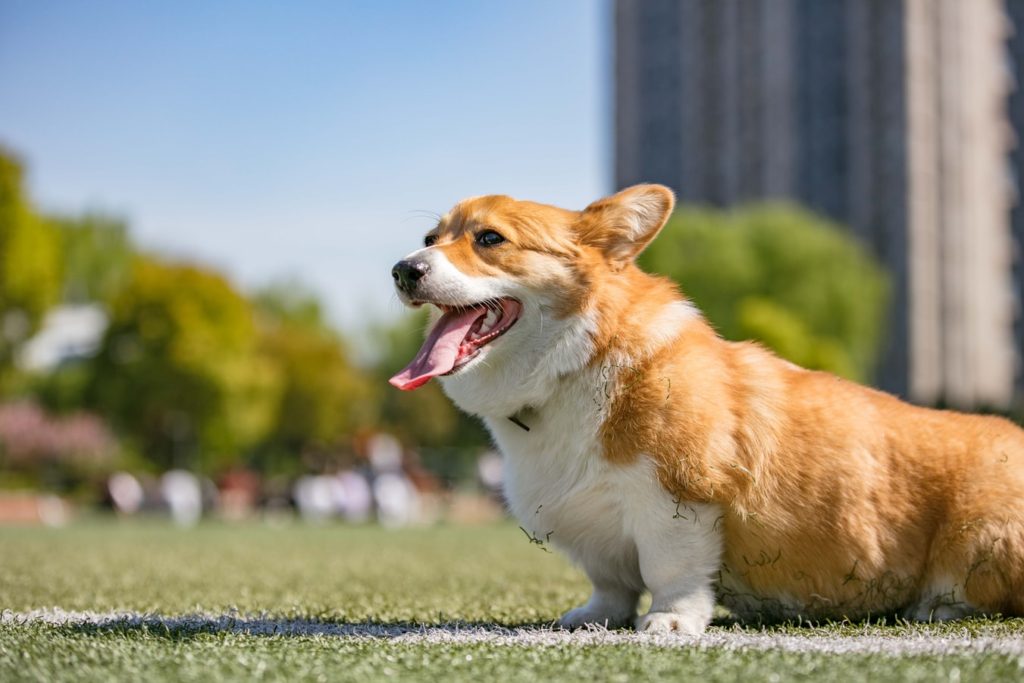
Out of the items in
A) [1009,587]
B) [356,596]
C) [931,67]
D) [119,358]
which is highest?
[931,67]

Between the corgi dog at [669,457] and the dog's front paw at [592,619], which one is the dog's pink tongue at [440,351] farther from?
the dog's front paw at [592,619]

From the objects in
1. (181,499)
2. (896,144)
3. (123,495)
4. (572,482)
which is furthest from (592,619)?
(896,144)

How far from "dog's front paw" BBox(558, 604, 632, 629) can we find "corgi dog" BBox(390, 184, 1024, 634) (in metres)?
0.01

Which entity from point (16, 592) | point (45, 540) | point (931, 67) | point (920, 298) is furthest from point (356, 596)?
point (931, 67)

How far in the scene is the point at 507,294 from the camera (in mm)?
4574

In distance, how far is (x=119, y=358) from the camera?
2005 inches

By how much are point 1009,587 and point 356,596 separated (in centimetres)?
345

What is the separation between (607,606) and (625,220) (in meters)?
1.55

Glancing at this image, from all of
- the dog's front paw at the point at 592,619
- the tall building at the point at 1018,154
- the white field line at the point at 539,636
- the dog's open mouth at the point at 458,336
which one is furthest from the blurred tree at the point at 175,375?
the tall building at the point at 1018,154

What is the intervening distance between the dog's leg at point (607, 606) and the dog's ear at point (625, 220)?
129cm

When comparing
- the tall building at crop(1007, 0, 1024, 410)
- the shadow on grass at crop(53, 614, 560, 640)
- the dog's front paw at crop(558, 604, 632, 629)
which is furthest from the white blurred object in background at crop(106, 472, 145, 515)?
the tall building at crop(1007, 0, 1024, 410)

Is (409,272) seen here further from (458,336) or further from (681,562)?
(681,562)

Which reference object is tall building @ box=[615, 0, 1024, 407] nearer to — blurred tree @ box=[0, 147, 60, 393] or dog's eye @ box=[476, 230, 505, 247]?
blurred tree @ box=[0, 147, 60, 393]

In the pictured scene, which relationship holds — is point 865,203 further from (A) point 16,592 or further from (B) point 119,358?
(A) point 16,592
